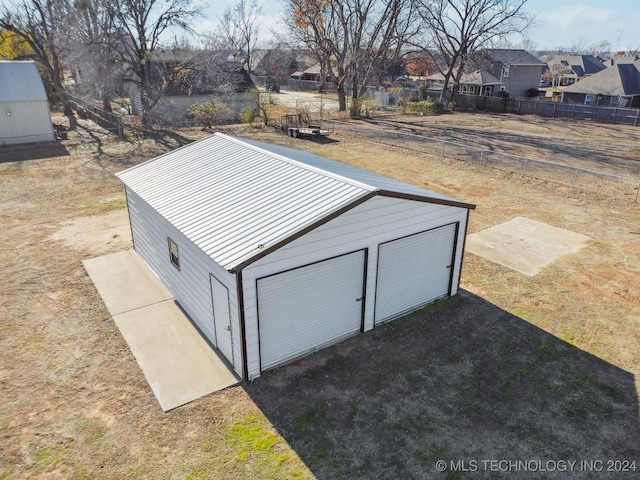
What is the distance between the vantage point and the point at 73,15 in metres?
31.2

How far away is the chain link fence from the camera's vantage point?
19.8m

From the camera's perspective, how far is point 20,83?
27.2 metres

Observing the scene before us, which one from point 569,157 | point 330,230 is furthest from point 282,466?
point 569,157

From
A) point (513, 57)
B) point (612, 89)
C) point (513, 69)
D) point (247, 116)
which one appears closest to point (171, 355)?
point (247, 116)

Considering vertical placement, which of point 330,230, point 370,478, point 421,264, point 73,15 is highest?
point 73,15

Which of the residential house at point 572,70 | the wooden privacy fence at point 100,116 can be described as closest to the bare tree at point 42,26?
the wooden privacy fence at point 100,116

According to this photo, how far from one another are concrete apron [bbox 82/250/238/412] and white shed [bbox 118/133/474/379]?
0.31 m

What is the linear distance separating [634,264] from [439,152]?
50.0 ft

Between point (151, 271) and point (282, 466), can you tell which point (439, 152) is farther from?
point (282, 466)

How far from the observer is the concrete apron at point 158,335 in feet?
26.0

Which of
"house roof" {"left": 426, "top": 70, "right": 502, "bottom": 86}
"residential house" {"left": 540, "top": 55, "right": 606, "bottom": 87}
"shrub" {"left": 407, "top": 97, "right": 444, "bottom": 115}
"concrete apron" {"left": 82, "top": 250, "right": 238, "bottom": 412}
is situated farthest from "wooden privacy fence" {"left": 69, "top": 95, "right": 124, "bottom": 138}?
"residential house" {"left": 540, "top": 55, "right": 606, "bottom": 87}

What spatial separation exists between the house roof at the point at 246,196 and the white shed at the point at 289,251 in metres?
0.03

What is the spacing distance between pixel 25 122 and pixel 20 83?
238 cm

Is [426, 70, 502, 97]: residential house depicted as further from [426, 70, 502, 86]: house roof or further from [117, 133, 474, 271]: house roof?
[117, 133, 474, 271]: house roof
